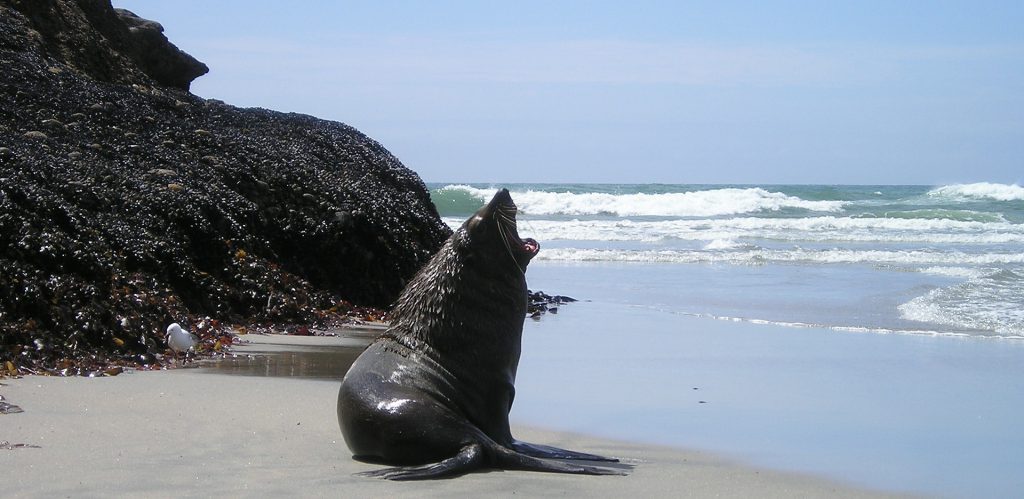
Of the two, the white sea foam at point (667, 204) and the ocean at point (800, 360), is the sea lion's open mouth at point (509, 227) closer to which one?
the ocean at point (800, 360)

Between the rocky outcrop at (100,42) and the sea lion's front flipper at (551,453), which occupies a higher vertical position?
the rocky outcrop at (100,42)

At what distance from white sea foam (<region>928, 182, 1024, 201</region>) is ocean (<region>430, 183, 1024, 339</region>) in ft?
6.22

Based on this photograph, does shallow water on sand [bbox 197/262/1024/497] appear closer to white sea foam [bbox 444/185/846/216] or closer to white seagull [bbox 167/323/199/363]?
white seagull [bbox 167/323/199/363]

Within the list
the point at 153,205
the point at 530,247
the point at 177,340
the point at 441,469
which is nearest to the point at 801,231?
the point at 153,205

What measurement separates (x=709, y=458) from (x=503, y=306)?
4.16ft

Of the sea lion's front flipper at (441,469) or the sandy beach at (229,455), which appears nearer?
the sandy beach at (229,455)

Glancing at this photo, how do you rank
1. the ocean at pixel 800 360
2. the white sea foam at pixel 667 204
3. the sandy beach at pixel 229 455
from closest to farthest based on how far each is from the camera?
the sandy beach at pixel 229 455
the ocean at pixel 800 360
the white sea foam at pixel 667 204

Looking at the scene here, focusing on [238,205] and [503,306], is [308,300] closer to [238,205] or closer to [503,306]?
[238,205]

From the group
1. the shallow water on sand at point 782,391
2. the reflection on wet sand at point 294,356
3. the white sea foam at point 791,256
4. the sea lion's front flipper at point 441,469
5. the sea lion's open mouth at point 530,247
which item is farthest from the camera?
the white sea foam at point 791,256

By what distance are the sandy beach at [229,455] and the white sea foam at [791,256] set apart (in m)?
15.1

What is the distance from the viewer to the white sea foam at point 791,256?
2095cm

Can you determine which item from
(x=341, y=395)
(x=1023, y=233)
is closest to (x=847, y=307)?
(x=341, y=395)

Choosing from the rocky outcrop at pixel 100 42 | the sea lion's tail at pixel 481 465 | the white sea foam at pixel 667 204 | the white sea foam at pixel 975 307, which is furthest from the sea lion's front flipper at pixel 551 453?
the white sea foam at pixel 667 204

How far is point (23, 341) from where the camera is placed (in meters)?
7.13
